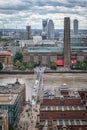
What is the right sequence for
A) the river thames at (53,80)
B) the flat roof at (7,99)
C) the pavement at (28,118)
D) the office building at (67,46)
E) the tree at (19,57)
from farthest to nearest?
1. the tree at (19,57)
2. the office building at (67,46)
3. the river thames at (53,80)
4. the pavement at (28,118)
5. the flat roof at (7,99)

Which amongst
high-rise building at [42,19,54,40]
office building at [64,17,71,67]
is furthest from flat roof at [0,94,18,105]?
high-rise building at [42,19,54,40]

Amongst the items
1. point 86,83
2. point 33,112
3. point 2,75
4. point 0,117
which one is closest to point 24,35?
point 2,75

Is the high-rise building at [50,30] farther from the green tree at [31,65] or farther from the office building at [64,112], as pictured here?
the office building at [64,112]

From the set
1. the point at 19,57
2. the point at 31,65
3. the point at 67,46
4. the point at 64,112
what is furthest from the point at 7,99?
the point at 67,46

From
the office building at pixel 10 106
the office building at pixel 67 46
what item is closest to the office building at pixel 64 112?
the office building at pixel 10 106

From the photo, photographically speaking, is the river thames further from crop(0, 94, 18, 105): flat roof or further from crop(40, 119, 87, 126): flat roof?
crop(40, 119, 87, 126): flat roof

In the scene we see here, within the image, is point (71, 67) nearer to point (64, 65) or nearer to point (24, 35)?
point (64, 65)

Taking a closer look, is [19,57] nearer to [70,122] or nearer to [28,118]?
[28,118]

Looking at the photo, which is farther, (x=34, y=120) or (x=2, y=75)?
(x=2, y=75)
